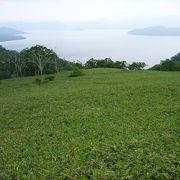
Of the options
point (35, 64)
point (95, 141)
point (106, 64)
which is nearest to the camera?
point (95, 141)

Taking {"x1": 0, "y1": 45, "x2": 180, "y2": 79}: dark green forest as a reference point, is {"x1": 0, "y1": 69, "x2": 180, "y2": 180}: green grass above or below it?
below

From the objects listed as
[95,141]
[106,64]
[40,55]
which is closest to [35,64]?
[40,55]

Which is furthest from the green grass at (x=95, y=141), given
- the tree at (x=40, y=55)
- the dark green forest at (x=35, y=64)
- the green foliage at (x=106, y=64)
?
the green foliage at (x=106, y=64)

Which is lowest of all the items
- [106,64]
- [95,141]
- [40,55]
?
[95,141]

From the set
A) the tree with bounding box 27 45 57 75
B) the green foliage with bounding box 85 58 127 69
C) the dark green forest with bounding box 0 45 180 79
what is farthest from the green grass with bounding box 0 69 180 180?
the green foliage with bounding box 85 58 127 69

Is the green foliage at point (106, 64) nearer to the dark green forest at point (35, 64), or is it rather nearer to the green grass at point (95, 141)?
the dark green forest at point (35, 64)

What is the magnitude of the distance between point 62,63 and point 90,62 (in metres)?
7.39

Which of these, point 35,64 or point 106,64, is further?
point 106,64

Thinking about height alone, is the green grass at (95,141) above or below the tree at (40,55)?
below

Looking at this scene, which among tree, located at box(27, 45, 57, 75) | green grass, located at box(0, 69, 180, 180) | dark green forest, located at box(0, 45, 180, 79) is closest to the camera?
green grass, located at box(0, 69, 180, 180)

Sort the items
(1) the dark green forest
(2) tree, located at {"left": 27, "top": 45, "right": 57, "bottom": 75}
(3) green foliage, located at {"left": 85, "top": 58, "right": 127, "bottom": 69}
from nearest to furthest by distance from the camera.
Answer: (1) the dark green forest < (2) tree, located at {"left": 27, "top": 45, "right": 57, "bottom": 75} < (3) green foliage, located at {"left": 85, "top": 58, "right": 127, "bottom": 69}

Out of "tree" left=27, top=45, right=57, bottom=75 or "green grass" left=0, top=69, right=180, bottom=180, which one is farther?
"tree" left=27, top=45, right=57, bottom=75

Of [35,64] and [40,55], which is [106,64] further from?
[35,64]

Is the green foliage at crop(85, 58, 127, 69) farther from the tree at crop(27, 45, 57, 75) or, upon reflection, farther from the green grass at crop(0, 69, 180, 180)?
the green grass at crop(0, 69, 180, 180)
